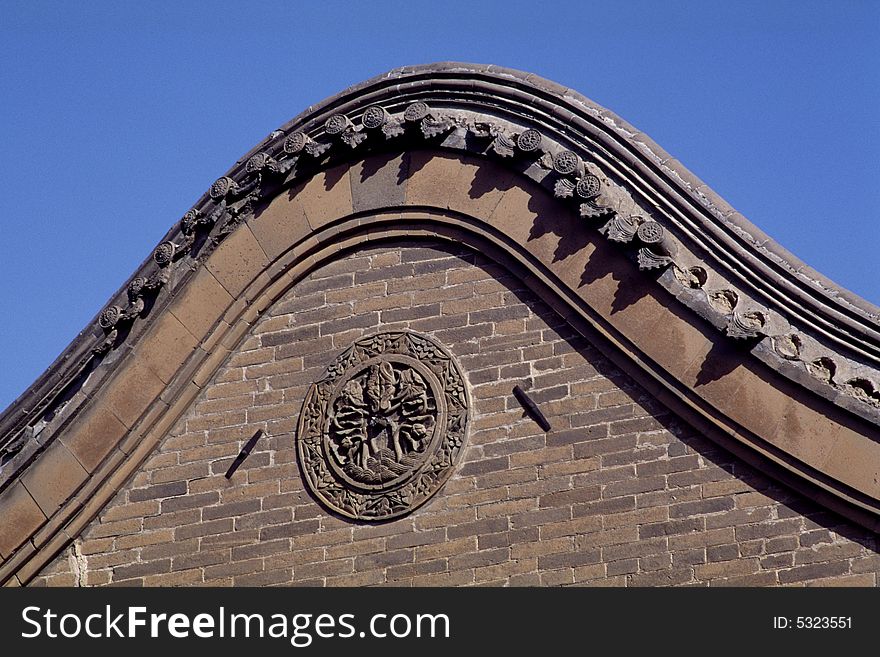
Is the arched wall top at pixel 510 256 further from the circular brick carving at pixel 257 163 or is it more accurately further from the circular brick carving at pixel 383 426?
the circular brick carving at pixel 383 426

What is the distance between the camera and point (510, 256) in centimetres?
1738

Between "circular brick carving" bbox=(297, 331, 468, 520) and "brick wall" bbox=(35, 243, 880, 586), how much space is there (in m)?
0.13

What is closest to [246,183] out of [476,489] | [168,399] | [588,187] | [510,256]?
[168,399]

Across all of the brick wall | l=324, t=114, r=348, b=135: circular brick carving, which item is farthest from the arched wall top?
the brick wall

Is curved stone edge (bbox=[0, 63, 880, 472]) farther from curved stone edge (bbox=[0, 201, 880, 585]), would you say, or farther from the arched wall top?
curved stone edge (bbox=[0, 201, 880, 585])

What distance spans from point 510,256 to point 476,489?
6.62 ft

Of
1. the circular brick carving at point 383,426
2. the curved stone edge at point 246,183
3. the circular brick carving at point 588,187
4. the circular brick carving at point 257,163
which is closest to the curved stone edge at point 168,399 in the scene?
the curved stone edge at point 246,183

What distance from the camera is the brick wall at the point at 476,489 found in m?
15.9

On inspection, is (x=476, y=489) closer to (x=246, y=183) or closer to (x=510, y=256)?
(x=510, y=256)

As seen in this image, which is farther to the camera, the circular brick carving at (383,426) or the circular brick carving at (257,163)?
the circular brick carving at (257,163)

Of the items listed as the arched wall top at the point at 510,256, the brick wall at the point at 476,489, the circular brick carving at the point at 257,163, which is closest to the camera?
the brick wall at the point at 476,489

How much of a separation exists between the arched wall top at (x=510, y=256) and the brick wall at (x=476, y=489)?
0.25 meters

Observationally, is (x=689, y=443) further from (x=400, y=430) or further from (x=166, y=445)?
(x=166, y=445)

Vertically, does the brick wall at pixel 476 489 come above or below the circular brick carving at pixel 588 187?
below
